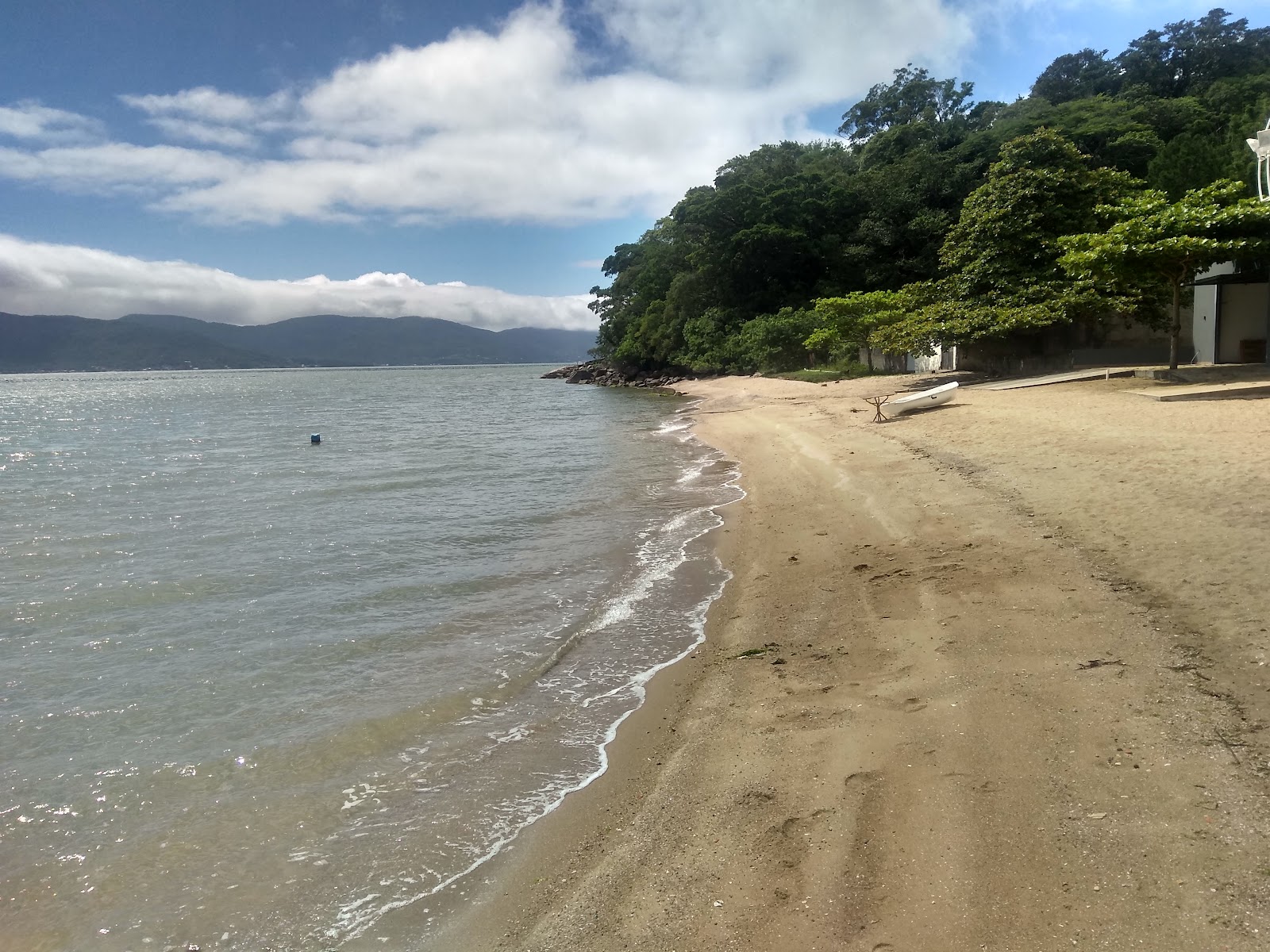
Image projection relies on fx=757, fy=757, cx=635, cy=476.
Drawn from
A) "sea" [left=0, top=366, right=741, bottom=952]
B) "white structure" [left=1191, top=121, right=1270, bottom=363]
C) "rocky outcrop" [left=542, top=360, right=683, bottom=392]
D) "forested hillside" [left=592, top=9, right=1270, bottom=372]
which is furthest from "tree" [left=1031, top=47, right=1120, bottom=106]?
"sea" [left=0, top=366, right=741, bottom=952]

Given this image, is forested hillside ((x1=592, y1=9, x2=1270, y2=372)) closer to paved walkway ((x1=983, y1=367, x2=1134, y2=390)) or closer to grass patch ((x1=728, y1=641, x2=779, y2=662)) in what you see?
paved walkway ((x1=983, y1=367, x2=1134, y2=390))

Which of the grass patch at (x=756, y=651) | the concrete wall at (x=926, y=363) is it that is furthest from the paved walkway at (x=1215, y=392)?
the concrete wall at (x=926, y=363)

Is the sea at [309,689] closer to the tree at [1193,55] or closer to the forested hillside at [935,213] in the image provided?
the forested hillside at [935,213]

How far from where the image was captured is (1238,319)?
22.6 metres

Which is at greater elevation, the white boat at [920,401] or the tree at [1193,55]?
the tree at [1193,55]

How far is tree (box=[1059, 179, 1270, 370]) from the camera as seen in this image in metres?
17.5

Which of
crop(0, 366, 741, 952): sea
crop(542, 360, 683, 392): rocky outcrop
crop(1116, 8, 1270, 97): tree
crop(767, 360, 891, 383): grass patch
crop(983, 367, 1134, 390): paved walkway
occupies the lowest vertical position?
crop(0, 366, 741, 952): sea

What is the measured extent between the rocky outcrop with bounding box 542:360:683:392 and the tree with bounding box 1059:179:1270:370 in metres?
35.2

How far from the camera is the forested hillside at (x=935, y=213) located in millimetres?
28312

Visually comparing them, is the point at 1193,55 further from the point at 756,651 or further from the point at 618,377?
the point at 756,651

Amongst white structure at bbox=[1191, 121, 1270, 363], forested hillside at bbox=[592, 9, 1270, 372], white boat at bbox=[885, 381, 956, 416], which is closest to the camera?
white boat at bbox=[885, 381, 956, 416]

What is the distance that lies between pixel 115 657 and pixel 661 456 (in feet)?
Result: 47.0

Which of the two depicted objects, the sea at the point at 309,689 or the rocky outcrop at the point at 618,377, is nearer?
the sea at the point at 309,689

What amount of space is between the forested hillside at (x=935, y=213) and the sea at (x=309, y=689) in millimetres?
18902
